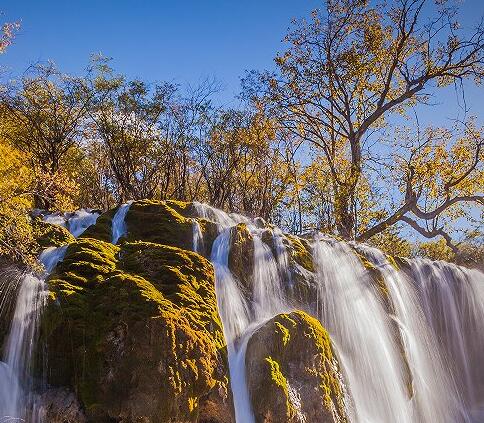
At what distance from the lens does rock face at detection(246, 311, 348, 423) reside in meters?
7.16

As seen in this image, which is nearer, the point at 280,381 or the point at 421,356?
the point at 280,381

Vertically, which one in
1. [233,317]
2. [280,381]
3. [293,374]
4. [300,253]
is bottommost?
[280,381]

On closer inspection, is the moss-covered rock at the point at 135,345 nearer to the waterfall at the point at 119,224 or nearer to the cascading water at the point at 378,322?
the cascading water at the point at 378,322

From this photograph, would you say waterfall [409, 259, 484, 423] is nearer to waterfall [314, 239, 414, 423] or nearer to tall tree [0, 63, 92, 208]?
waterfall [314, 239, 414, 423]

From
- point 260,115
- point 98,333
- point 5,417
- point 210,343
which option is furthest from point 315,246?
point 260,115

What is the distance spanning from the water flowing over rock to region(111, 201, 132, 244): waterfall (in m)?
0.05

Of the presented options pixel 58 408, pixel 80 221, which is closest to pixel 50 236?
pixel 80 221

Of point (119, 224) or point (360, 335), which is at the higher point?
point (119, 224)

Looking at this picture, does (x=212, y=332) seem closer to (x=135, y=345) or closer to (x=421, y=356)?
(x=135, y=345)

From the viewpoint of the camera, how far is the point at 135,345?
6.47m

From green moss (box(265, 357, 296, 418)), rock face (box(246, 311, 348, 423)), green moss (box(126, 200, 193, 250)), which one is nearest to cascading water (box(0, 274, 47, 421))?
rock face (box(246, 311, 348, 423))

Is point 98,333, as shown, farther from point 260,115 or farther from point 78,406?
point 260,115

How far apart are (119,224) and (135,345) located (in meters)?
5.30

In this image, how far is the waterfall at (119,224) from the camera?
11070mm
